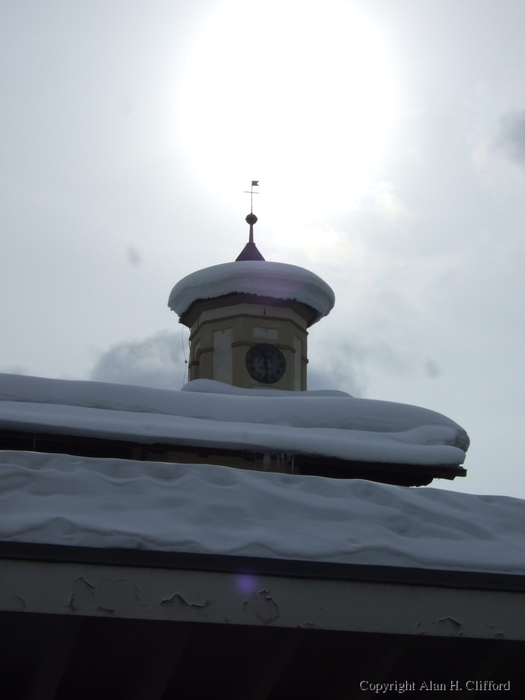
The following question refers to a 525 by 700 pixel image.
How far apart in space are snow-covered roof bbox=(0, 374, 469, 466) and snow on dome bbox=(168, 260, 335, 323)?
4054 millimetres

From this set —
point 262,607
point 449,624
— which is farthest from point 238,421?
point 262,607

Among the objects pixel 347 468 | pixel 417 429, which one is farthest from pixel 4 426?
pixel 417 429

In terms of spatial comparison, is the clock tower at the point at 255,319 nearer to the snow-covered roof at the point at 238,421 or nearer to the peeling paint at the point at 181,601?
the snow-covered roof at the point at 238,421

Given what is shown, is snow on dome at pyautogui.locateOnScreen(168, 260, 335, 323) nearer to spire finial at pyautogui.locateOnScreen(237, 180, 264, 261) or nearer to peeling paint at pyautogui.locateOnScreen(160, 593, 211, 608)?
spire finial at pyautogui.locateOnScreen(237, 180, 264, 261)

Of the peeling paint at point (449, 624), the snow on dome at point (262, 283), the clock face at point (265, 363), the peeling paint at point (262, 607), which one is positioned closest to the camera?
the peeling paint at point (262, 607)

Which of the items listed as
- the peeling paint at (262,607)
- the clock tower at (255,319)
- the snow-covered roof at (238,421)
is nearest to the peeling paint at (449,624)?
the peeling paint at (262,607)

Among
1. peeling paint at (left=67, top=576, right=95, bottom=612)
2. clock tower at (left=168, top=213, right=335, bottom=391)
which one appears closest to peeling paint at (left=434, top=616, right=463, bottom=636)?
peeling paint at (left=67, top=576, right=95, bottom=612)

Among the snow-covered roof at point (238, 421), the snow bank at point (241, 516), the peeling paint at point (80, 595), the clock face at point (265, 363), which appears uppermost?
the clock face at point (265, 363)

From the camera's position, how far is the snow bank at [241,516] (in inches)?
140

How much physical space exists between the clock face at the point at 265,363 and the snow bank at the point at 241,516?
31.4ft

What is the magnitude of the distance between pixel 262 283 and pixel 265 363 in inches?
55.9

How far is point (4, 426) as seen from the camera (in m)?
8.73

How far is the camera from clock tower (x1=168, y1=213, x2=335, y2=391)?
47.0 feet

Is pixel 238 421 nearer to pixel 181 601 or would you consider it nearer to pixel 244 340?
pixel 244 340
